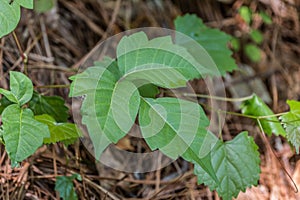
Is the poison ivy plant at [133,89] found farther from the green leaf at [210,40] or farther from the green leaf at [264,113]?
the green leaf at [210,40]

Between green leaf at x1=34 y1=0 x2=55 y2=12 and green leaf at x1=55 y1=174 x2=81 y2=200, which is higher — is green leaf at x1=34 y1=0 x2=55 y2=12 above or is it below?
above

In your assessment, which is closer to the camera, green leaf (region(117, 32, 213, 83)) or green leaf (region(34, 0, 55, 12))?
green leaf (region(117, 32, 213, 83))

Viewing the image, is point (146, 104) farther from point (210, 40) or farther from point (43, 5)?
point (43, 5)

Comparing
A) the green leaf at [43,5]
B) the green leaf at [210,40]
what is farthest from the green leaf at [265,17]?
the green leaf at [43,5]

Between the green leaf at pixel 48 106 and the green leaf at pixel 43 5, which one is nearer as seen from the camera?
the green leaf at pixel 48 106

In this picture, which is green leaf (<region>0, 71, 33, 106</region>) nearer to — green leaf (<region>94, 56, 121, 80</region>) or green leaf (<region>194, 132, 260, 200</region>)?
green leaf (<region>94, 56, 121, 80</region>)

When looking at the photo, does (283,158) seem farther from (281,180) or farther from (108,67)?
(108,67)

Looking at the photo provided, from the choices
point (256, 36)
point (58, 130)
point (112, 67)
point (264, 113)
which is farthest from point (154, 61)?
point (256, 36)

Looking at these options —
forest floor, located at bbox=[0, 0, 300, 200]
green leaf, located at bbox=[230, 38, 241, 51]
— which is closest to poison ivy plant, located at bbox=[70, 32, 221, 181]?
forest floor, located at bbox=[0, 0, 300, 200]
